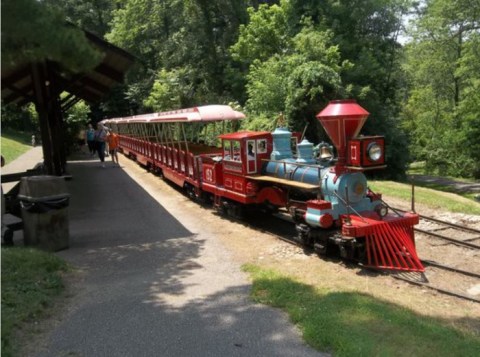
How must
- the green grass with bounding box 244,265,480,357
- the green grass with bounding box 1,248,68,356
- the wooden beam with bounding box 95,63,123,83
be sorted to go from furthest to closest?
1. the wooden beam with bounding box 95,63,123,83
2. the green grass with bounding box 1,248,68,356
3. the green grass with bounding box 244,265,480,357

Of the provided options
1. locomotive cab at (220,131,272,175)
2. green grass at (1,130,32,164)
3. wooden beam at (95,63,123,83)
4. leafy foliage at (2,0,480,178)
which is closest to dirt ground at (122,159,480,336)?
locomotive cab at (220,131,272,175)

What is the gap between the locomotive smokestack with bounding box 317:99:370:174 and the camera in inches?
311

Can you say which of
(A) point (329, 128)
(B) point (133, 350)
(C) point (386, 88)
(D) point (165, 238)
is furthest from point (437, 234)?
(C) point (386, 88)

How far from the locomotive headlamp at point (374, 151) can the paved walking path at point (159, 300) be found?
282 cm

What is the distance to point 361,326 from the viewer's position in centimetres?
509

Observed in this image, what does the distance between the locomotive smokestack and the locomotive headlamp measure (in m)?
0.40

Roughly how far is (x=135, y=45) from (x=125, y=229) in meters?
38.1

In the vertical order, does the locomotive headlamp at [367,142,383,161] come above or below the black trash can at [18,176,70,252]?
above

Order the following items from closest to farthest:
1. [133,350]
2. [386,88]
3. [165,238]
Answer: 1. [133,350]
2. [165,238]
3. [386,88]

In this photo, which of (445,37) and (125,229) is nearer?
(125,229)

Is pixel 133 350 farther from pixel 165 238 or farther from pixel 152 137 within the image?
pixel 152 137

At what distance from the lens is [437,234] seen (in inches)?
403

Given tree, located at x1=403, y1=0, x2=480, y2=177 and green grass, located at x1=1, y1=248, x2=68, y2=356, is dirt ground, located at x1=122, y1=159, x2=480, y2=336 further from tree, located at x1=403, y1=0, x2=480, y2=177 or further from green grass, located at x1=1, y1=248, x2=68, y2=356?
tree, located at x1=403, y1=0, x2=480, y2=177

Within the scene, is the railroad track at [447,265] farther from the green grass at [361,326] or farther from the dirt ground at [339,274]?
the green grass at [361,326]
